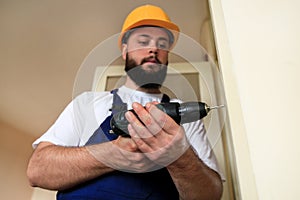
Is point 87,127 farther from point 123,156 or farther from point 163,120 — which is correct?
point 163,120

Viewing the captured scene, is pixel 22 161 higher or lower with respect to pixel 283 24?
lower

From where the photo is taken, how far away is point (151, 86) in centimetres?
70

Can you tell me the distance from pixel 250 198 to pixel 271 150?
0.19ft

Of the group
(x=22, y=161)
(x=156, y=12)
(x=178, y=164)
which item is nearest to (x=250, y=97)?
(x=178, y=164)

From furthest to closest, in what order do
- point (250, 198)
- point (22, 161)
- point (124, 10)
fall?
point (124, 10) < point (22, 161) < point (250, 198)

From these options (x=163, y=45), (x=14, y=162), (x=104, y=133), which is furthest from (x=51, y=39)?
(x=104, y=133)

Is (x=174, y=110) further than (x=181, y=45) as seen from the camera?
No

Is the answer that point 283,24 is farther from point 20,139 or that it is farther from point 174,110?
point 20,139

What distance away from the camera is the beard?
0.63 metres

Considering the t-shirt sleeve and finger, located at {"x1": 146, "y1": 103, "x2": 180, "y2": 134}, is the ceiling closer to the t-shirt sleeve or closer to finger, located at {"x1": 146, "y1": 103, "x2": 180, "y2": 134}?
the t-shirt sleeve

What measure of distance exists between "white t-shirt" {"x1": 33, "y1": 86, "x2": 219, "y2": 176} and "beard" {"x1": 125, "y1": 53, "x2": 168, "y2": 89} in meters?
0.06

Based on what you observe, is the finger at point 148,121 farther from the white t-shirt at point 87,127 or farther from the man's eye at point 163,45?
the man's eye at point 163,45

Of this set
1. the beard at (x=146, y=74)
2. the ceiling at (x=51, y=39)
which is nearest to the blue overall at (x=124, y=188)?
the beard at (x=146, y=74)

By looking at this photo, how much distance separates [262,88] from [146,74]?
0.40 meters
